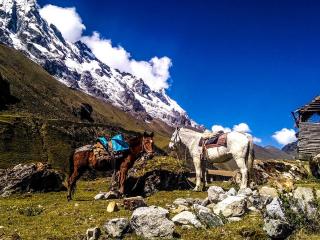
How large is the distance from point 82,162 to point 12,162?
31819 mm

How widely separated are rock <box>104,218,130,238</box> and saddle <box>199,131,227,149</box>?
1382 centimetres

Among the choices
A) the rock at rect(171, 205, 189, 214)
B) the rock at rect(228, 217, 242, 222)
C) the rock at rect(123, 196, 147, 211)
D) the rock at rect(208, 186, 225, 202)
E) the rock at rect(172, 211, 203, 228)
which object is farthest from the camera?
the rock at rect(208, 186, 225, 202)

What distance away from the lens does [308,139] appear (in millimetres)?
49344

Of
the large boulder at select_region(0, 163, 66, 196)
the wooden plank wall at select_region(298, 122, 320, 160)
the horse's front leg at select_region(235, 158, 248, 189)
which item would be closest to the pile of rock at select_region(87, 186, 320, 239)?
the horse's front leg at select_region(235, 158, 248, 189)

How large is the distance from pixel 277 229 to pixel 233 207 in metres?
3.35

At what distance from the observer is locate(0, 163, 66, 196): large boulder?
32.3 meters

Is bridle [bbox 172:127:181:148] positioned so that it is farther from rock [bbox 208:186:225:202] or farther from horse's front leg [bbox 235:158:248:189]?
rock [bbox 208:186:225:202]

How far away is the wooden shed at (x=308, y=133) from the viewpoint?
48875mm

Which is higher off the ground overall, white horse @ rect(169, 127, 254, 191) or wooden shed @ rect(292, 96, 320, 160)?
wooden shed @ rect(292, 96, 320, 160)

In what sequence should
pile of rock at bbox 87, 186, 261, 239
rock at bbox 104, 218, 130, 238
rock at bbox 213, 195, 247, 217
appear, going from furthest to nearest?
rock at bbox 213, 195, 247, 217 < rock at bbox 104, 218, 130, 238 < pile of rock at bbox 87, 186, 261, 239

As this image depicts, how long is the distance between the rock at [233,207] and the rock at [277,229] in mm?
2835

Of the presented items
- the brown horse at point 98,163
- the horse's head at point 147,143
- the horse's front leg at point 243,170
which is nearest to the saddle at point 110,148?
the brown horse at point 98,163

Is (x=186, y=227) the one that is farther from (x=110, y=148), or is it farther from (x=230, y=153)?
(x=230, y=153)

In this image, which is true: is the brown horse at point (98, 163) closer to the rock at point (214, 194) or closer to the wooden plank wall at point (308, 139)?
the rock at point (214, 194)
